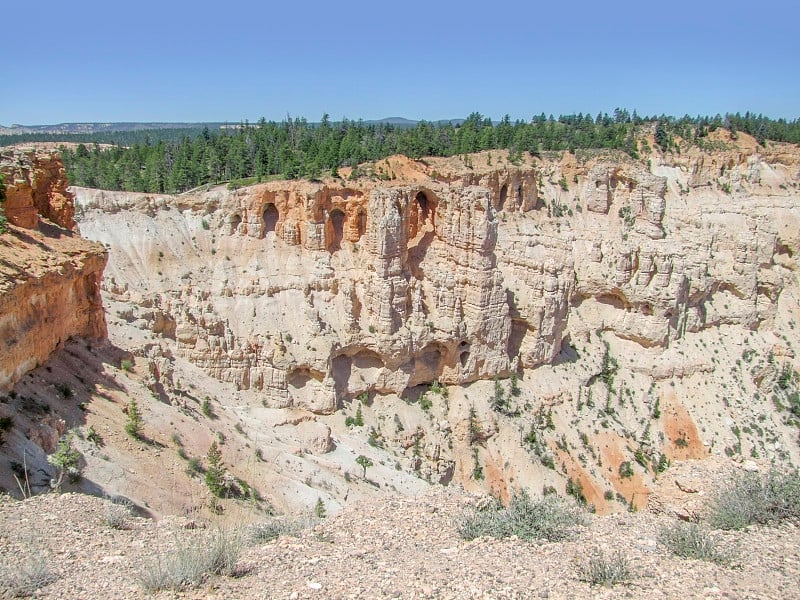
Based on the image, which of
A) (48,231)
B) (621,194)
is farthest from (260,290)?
(621,194)

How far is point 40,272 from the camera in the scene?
18344 millimetres

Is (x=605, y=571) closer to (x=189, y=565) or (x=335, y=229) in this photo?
(x=189, y=565)

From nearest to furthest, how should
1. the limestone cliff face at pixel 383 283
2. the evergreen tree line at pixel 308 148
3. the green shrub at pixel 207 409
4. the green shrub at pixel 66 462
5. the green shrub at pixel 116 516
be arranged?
the green shrub at pixel 116 516
the green shrub at pixel 66 462
the green shrub at pixel 207 409
the limestone cliff face at pixel 383 283
the evergreen tree line at pixel 308 148

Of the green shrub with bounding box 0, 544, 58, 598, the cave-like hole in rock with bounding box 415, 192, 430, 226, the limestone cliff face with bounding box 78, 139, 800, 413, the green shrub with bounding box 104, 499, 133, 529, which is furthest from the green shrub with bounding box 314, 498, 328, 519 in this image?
the cave-like hole in rock with bounding box 415, 192, 430, 226

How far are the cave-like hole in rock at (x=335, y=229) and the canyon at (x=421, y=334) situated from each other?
9 cm

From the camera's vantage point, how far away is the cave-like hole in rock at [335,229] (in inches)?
1491

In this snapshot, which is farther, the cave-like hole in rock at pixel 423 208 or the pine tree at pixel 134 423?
the cave-like hole in rock at pixel 423 208

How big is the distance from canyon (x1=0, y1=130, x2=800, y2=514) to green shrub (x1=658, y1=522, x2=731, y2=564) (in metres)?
14.2

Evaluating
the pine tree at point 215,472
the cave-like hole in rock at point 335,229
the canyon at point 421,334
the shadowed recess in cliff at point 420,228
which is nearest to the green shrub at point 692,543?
the pine tree at point 215,472

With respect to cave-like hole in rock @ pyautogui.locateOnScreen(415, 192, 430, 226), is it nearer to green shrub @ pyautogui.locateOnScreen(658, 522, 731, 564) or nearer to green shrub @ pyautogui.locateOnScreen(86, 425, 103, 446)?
green shrub @ pyautogui.locateOnScreen(86, 425, 103, 446)

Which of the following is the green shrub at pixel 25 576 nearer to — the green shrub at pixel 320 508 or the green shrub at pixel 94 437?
the green shrub at pixel 94 437

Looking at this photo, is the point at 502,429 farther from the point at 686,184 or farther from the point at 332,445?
the point at 686,184

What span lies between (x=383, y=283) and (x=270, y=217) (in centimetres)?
973

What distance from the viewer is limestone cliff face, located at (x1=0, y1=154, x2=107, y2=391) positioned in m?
17.0
